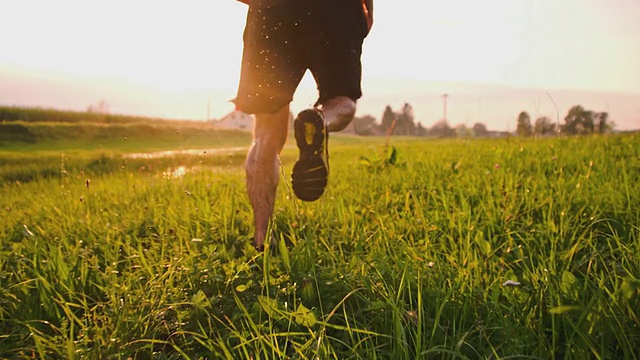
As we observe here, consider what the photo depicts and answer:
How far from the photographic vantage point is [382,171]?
5.02 meters

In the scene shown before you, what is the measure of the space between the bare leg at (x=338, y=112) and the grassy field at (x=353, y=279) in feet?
1.54

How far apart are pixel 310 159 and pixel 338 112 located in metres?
0.37

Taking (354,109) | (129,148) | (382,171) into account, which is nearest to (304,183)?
(354,109)

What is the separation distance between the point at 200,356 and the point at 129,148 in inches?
532

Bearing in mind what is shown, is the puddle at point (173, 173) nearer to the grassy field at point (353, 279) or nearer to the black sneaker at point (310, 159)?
the grassy field at point (353, 279)

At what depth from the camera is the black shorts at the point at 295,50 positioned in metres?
2.83

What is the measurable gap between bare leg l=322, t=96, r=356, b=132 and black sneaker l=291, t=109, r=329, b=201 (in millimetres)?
115

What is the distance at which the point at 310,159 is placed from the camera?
2.67 metres

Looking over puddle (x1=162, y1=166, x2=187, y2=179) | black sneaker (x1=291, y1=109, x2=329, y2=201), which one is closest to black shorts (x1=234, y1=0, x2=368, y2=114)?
black sneaker (x1=291, y1=109, x2=329, y2=201)

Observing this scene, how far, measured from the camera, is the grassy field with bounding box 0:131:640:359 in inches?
65.9

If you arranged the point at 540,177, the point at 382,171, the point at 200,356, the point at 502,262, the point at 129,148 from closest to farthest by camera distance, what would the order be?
the point at 200,356 < the point at 502,262 < the point at 540,177 < the point at 382,171 < the point at 129,148

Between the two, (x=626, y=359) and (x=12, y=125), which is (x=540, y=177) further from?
(x=12, y=125)

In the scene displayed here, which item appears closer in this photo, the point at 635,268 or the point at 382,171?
the point at 635,268


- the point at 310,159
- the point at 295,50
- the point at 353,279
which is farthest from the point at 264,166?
the point at 353,279
